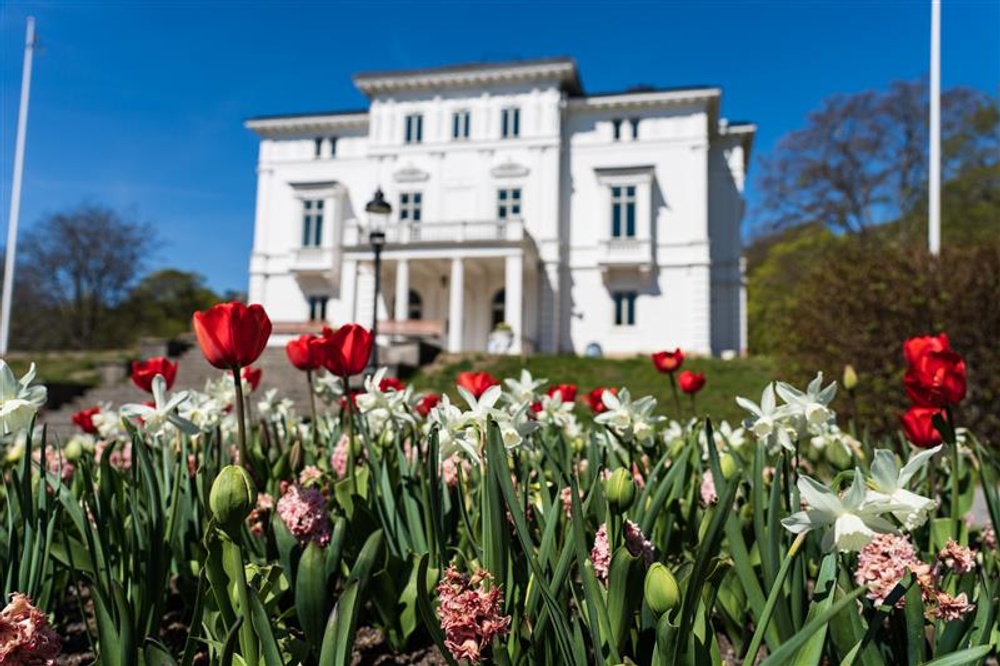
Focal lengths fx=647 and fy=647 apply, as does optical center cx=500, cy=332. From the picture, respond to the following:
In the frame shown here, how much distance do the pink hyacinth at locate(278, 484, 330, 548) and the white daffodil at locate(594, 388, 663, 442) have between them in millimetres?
911

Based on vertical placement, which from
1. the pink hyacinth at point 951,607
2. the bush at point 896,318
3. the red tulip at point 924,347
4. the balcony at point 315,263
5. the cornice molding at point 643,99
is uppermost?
the cornice molding at point 643,99

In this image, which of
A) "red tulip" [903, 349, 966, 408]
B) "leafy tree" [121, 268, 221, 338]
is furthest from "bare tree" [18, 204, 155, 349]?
"red tulip" [903, 349, 966, 408]

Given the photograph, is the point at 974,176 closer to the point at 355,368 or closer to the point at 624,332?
the point at 624,332

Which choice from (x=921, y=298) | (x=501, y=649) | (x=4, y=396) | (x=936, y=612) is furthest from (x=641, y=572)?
(x=921, y=298)

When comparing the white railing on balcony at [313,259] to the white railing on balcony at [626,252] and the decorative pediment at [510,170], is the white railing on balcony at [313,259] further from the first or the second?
the white railing on balcony at [626,252]

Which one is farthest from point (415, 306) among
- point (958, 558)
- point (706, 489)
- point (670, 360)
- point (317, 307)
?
point (958, 558)

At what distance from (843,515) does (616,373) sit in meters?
15.2

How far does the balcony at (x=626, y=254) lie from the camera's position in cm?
2359

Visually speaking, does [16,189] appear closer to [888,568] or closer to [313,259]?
[313,259]

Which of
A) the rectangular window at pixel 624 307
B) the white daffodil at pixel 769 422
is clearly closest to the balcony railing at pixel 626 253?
the rectangular window at pixel 624 307

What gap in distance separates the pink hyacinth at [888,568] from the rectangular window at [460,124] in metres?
25.7

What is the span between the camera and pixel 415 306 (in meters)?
26.2

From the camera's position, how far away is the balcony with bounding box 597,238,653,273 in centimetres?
2359

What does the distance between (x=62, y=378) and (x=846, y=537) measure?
57.9 feet
